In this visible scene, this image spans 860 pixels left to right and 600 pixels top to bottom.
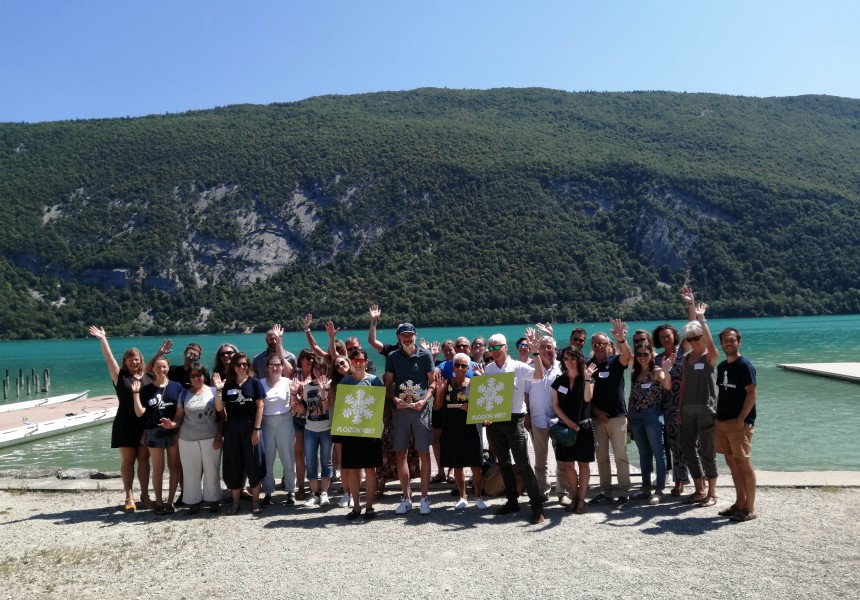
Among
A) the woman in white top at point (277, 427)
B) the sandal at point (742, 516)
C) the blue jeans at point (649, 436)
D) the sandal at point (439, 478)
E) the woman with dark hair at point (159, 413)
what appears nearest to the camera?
the sandal at point (742, 516)

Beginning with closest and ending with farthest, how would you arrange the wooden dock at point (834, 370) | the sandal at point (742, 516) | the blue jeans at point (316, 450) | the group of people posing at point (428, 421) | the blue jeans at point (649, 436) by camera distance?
the sandal at point (742, 516), the group of people posing at point (428, 421), the blue jeans at point (649, 436), the blue jeans at point (316, 450), the wooden dock at point (834, 370)

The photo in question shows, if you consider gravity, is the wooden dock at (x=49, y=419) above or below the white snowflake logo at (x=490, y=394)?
below

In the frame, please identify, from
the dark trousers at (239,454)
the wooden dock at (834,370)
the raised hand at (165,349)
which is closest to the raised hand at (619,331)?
the dark trousers at (239,454)

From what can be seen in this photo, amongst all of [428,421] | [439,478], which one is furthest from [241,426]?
[439,478]

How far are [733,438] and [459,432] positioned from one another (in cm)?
276

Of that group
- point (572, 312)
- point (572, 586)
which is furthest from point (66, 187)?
point (572, 586)

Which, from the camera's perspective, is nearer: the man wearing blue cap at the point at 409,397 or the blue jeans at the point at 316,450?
the man wearing blue cap at the point at 409,397

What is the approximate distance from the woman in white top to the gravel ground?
1.19 ft

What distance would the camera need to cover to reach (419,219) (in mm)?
122125

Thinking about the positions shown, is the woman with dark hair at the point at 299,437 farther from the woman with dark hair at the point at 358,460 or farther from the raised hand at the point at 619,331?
the raised hand at the point at 619,331

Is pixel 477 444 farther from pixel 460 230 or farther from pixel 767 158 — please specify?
pixel 767 158

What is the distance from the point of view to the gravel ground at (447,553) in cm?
507

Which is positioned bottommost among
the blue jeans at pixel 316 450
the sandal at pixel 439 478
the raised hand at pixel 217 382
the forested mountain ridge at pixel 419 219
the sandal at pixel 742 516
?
the sandal at pixel 439 478

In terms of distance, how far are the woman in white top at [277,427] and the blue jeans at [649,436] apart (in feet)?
12.9
